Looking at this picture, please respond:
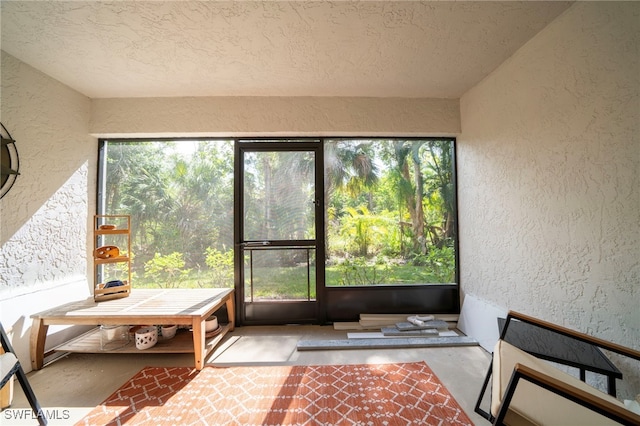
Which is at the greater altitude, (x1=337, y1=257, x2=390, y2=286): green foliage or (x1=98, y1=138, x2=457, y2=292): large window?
(x1=98, y1=138, x2=457, y2=292): large window

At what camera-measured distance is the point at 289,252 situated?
2746 millimetres

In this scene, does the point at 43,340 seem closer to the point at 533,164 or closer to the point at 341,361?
the point at 341,361

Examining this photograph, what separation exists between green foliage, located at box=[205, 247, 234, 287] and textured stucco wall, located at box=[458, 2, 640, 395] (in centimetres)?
263

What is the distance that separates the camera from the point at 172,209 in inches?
106

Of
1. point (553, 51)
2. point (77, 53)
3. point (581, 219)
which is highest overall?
point (77, 53)

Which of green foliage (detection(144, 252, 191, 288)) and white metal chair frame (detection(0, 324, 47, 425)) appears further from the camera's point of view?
green foliage (detection(144, 252, 191, 288))

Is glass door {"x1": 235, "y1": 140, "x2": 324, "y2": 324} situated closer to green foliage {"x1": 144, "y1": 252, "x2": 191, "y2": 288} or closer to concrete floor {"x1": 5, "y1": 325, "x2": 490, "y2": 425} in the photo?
concrete floor {"x1": 5, "y1": 325, "x2": 490, "y2": 425}

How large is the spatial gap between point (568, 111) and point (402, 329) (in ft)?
7.16

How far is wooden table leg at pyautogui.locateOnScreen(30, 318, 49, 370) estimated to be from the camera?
187 cm

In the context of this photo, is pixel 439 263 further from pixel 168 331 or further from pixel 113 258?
pixel 113 258

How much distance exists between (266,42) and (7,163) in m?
2.17

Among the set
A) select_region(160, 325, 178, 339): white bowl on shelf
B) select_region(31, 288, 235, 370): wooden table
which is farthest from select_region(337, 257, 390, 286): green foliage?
select_region(160, 325, 178, 339): white bowl on shelf

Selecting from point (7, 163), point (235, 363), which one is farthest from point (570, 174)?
point (7, 163)

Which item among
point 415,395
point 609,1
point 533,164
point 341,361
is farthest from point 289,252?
point 609,1
